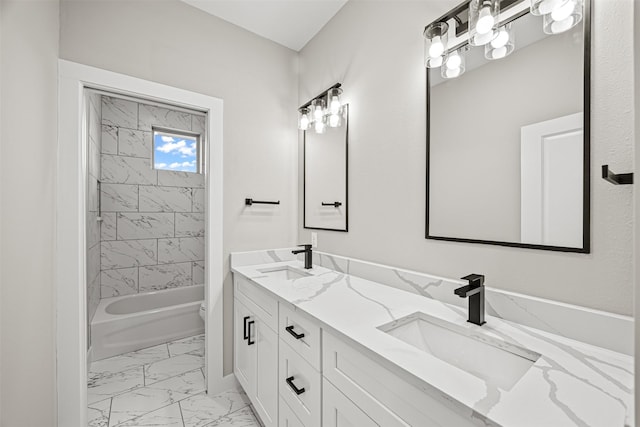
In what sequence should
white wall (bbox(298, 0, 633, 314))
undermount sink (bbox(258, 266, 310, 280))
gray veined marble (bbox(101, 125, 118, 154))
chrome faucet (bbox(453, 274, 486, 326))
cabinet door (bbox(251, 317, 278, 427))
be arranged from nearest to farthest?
white wall (bbox(298, 0, 633, 314))
chrome faucet (bbox(453, 274, 486, 326))
cabinet door (bbox(251, 317, 278, 427))
undermount sink (bbox(258, 266, 310, 280))
gray veined marble (bbox(101, 125, 118, 154))

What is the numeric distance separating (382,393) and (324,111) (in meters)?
1.69

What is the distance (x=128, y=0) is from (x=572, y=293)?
2.61m

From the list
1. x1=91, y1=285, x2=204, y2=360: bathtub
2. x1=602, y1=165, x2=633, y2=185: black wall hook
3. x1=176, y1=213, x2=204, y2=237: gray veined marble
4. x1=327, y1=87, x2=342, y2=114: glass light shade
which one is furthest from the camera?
x1=176, y1=213, x2=204, y2=237: gray veined marble

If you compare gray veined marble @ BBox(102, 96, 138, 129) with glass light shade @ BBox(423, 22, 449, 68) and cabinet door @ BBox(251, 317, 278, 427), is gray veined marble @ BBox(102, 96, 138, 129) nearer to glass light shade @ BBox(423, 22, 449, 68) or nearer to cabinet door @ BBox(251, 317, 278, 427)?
cabinet door @ BBox(251, 317, 278, 427)

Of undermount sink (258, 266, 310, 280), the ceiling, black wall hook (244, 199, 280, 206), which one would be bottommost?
undermount sink (258, 266, 310, 280)

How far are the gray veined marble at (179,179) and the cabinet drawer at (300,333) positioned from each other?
2.74 meters

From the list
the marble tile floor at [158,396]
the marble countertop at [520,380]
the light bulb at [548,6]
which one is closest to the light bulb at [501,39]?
the light bulb at [548,6]

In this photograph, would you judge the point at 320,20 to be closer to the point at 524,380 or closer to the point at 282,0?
the point at 282,0

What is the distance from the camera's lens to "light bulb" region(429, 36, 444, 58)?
3.87 feet

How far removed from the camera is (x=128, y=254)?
3018 mm

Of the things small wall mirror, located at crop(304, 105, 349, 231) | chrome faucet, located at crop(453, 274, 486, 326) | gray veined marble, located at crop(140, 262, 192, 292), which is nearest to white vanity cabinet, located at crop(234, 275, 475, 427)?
chrome faucet, located at crop(453, 274, 486, 326)

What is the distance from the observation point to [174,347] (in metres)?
2.53

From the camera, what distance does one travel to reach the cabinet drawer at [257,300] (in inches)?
53.2

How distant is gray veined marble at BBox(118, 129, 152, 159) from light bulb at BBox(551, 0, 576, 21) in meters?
3.57
